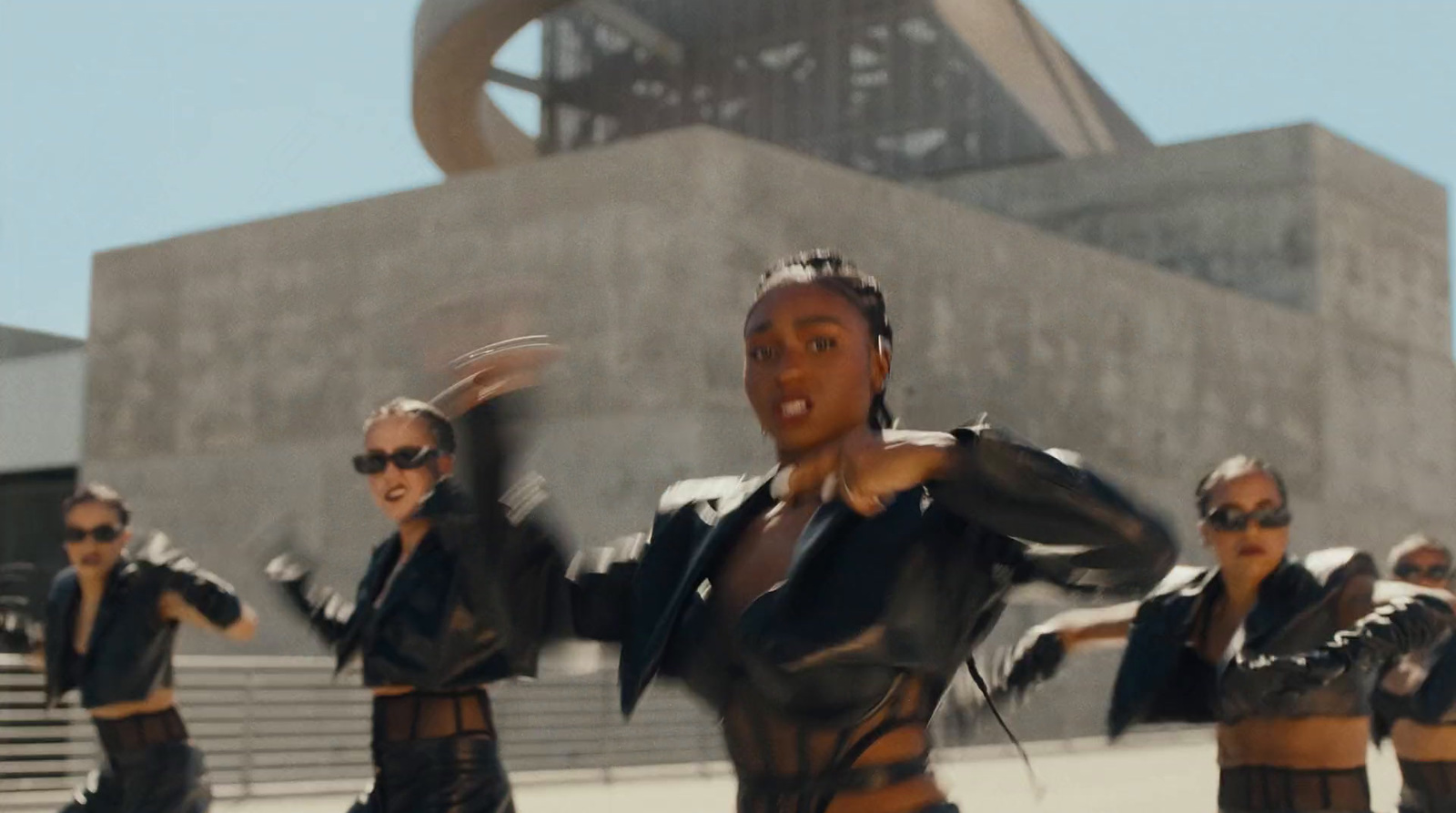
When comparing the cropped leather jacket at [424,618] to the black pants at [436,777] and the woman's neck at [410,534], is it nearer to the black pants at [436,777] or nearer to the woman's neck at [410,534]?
the woman's neck at [410,534]

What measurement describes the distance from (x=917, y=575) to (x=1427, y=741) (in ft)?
17.8

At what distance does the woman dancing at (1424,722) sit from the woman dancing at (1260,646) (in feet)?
5.55

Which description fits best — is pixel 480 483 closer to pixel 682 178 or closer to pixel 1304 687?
pixel 1304 687

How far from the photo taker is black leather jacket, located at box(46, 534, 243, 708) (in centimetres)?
702

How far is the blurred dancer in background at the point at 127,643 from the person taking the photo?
22.7ft

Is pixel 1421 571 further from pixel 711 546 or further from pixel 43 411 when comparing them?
pixel 43 411

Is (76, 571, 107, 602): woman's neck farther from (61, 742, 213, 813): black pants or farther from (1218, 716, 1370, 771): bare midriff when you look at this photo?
(1218, 716, 1370, 771): bare midriff

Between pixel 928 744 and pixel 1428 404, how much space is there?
37.8 metres

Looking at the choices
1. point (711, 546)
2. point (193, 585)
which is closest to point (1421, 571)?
point (193, 585)

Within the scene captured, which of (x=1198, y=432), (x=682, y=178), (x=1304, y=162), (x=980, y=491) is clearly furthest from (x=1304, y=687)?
(x=1304, y=162)

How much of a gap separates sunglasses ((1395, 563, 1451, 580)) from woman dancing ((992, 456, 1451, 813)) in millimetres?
2573

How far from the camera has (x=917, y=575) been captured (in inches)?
126

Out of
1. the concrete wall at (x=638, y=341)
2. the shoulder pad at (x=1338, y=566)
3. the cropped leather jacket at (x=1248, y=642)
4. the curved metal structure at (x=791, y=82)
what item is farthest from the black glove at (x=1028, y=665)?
the curved metal structure at (x=791, y=82)

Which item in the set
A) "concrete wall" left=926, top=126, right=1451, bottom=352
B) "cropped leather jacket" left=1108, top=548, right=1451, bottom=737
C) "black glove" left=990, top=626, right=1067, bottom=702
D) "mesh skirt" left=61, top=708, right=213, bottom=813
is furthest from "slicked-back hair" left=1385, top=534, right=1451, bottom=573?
"concrete wall" left=926, top=126, right=1451, bottom=352
